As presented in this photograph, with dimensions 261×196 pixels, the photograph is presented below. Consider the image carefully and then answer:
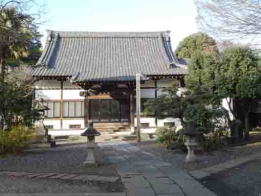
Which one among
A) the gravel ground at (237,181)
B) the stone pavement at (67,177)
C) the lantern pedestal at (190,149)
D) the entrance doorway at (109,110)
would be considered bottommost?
the gravel ground at (237,181)

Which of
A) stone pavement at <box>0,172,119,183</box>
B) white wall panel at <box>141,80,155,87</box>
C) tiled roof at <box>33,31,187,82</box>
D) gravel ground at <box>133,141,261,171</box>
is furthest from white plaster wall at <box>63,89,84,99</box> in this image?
stone pavement at <box>0,172,119,183</box>

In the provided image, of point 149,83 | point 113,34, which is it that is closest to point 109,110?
point 149,83

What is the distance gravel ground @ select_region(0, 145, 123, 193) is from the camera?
26.2 feet

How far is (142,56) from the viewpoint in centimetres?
→ 2873

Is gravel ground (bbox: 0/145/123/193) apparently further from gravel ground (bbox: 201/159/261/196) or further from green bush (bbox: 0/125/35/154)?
gravel ground (bbox: 201/159/261/196)

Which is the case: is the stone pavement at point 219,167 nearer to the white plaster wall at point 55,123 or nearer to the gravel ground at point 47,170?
the gravel ground at point 47,170

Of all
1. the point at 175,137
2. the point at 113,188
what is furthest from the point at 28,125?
the point at 113,188

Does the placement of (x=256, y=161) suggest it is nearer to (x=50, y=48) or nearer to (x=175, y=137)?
(x=175, y=137)

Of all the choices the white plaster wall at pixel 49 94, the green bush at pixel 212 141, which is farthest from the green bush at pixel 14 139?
the white plaster wall at pixel 49 94

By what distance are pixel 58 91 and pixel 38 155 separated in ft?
40.4

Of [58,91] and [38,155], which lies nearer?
[38,155]

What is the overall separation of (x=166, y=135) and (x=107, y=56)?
45.2ft

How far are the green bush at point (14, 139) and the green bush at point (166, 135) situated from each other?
517 centimetres

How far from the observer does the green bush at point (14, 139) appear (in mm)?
13906
